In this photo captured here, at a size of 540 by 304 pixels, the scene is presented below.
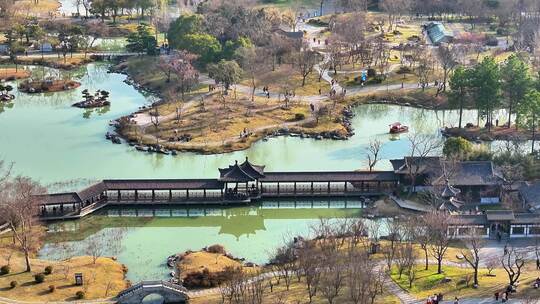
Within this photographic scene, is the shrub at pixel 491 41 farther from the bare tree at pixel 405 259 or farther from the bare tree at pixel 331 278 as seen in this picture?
the bare tree at pixel 331 278

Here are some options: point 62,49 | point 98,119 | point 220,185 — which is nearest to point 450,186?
point 220,185

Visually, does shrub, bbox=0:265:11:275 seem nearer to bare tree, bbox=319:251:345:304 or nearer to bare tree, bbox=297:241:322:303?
bare tree, bbox=297:241:322:303

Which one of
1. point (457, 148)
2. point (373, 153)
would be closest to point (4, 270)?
point (373, 153)

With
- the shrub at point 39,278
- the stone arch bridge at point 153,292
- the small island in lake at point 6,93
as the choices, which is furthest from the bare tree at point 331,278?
the small island in lake at point 6,93

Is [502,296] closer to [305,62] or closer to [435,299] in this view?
[435,299]

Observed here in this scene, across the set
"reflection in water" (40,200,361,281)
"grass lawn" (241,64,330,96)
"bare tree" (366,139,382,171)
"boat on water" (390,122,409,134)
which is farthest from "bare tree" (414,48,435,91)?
"reflection in water" (40,200,361,281)
